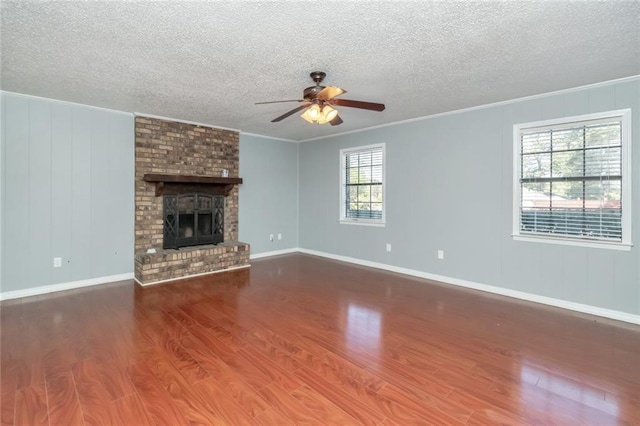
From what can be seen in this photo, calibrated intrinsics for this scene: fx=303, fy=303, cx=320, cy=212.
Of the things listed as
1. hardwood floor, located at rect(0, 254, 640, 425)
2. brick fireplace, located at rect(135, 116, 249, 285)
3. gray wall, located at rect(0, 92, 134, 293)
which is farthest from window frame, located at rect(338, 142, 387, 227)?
gray wall, located at rect(0, 92, 134, 293)

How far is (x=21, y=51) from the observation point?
104 inches

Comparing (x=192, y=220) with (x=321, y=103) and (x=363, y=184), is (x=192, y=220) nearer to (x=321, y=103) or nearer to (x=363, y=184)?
(x=363, y=184)

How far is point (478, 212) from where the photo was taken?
167 inches

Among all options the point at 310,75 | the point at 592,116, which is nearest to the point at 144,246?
the point at 310,75

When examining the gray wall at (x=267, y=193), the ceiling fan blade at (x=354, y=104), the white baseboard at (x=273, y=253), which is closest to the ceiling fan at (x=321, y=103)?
the ceiling fan blade at (x=354, y=104)

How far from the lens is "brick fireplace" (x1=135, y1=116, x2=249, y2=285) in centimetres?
462

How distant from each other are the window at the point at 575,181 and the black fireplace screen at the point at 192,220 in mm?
4719

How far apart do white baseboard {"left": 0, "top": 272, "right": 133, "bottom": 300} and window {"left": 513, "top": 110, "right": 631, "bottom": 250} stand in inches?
223

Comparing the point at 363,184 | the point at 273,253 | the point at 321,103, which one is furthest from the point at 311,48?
the point at 273,253

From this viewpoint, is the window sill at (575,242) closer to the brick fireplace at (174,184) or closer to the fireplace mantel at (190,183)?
the brick fireplace at (174,184)

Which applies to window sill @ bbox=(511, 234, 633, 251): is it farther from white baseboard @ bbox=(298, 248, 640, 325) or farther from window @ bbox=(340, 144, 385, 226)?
window @ bbox=(340, 144, 385, 226)

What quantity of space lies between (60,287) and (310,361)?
3865 mm

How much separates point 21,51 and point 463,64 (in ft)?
13.0

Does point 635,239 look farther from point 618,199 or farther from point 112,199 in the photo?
point 112,199
